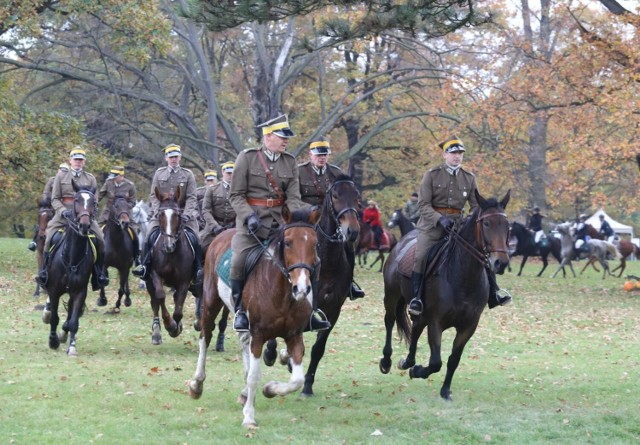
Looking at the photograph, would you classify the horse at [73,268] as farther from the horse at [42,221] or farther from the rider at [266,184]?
the horse at [42,221]

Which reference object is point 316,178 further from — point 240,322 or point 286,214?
point 240,322

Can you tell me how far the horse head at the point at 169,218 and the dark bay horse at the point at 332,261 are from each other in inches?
173

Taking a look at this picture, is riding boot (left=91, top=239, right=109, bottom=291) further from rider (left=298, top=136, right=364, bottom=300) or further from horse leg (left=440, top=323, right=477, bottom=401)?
horse leg (left=440, top=323, right=477, bottom=401)

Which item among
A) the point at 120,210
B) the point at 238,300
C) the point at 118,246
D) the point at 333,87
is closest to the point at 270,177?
the point at 238,300

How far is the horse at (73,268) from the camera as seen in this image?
556 inches

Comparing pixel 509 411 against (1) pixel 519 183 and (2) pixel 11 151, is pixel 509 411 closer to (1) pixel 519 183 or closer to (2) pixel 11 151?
(2) pixel 11 151

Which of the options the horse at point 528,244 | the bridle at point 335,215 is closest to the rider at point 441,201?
the bridle at point 335,215

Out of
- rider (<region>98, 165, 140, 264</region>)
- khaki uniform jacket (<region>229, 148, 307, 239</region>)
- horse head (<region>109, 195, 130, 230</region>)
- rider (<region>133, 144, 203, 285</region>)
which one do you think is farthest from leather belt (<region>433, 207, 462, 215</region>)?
rider (<region>98, 165, 140, 264</region>)

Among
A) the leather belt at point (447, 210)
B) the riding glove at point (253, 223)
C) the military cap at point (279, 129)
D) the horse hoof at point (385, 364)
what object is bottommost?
the horse hoof at point (385, 364)

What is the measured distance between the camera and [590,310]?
74.5 ft

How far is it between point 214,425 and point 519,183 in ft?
115

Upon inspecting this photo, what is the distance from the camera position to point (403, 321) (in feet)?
→ 42.0

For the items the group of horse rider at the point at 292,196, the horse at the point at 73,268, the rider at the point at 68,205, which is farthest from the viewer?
the rider at the point at 68,205

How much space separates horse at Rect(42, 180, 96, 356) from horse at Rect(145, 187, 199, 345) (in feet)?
3.58
